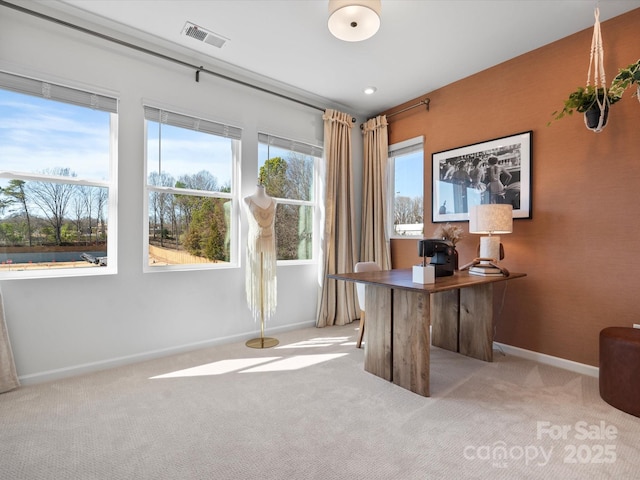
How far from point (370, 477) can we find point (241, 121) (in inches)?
127

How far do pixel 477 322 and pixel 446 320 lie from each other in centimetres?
32

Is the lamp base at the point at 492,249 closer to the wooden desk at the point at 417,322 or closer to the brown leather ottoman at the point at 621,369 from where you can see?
the wooden desk at the point at 417,322

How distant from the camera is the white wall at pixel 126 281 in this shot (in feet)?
7.66

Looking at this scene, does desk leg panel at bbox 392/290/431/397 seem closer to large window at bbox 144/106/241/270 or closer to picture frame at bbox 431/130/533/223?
picture frame at bbox 431/130/533/223

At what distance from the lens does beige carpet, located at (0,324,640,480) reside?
150 cm

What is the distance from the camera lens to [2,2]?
218 cm

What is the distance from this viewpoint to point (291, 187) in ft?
12.9

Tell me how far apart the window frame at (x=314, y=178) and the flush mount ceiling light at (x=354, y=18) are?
1634mm

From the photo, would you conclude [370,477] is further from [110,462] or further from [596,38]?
[596,38]

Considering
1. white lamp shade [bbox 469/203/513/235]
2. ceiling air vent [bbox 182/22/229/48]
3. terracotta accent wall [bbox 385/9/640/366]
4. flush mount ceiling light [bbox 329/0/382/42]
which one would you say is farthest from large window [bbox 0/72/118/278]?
terracotta accent wall [bbox 385/9/640/366]

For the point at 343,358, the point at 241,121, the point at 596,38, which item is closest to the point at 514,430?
the point at 343,358

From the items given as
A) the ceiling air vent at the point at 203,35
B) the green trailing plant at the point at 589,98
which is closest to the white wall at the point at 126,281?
the ceiling air vent at the point at 203,35

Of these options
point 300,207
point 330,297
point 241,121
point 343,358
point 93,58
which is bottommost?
point 343,358

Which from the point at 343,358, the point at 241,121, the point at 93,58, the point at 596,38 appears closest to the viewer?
the point at 596,38
